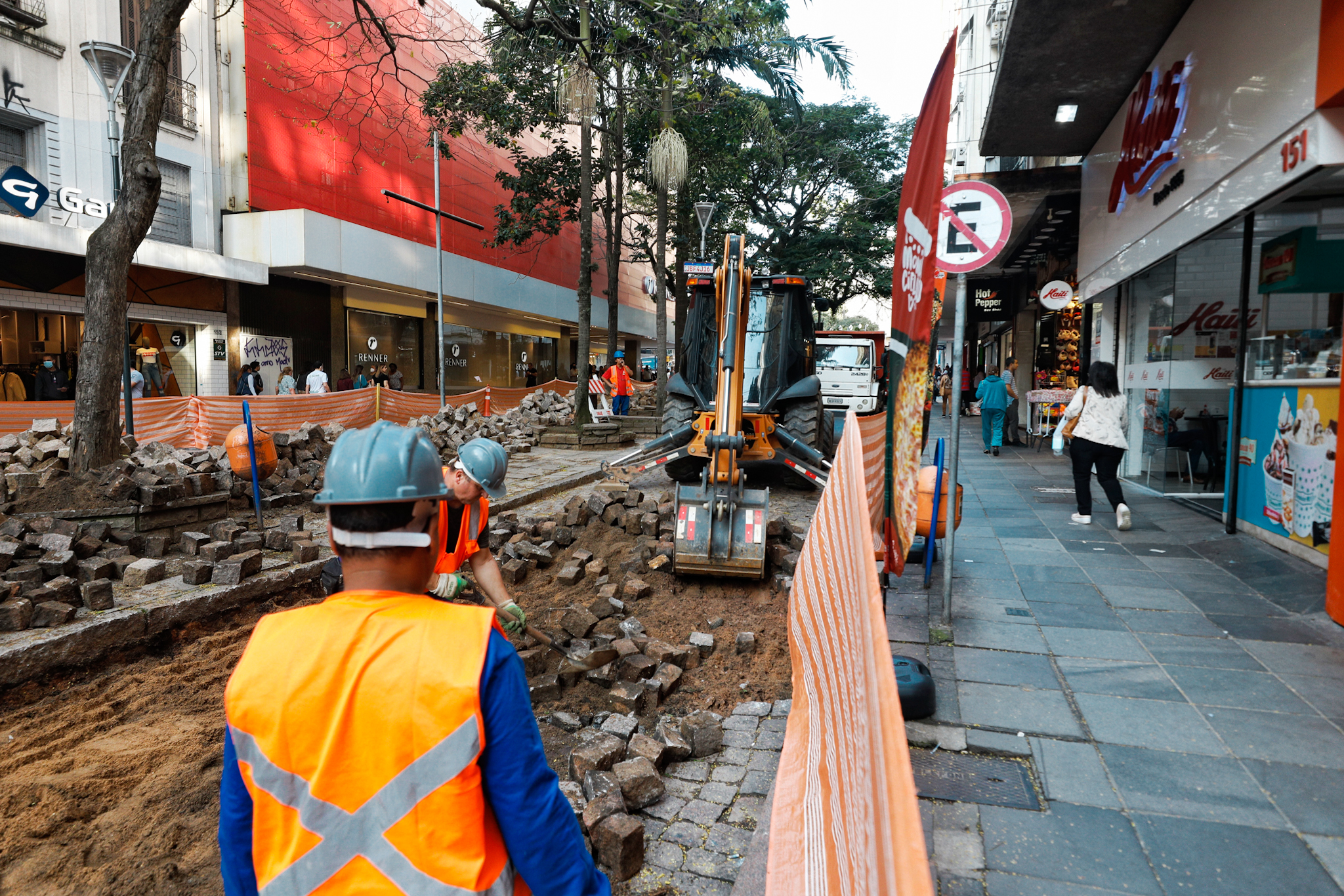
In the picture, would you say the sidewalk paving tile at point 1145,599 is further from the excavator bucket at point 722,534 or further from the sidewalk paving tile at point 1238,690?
the excavator bucket at point 722,534

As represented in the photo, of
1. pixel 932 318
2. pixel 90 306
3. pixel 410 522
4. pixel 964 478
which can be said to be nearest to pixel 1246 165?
pixel 932 318

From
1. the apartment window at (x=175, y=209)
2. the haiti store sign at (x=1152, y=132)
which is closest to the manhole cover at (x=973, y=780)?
the haiti store sign at (x=1152, y=132)

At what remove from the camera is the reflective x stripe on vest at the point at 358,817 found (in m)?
1.33

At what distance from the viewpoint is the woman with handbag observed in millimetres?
7742

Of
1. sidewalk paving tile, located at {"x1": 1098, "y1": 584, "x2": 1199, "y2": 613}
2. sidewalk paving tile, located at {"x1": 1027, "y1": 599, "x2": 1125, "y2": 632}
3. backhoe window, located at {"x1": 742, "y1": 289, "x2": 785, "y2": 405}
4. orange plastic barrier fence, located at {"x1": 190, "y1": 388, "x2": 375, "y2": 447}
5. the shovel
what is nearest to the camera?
the shovel

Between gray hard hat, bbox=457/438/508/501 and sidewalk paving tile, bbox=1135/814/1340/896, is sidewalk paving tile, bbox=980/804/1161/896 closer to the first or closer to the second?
sidewalk paving tile, bbox=1135/814/1340/896

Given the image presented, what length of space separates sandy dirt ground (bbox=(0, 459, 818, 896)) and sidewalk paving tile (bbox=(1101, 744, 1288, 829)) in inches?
65.6

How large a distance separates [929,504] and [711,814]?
304 cm

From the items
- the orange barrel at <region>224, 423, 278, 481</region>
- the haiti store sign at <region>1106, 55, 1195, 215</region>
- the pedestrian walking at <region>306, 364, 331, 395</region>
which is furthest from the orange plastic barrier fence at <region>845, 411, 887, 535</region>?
the pedestrian walking at <region>306, 364, 331, 395</region>

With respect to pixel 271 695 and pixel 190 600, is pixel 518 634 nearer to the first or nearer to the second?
pixel 190 600

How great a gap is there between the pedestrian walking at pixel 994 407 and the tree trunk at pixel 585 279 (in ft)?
26.3

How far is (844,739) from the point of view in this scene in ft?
5.16

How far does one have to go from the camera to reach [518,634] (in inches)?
182

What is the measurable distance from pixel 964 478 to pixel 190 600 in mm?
10372
